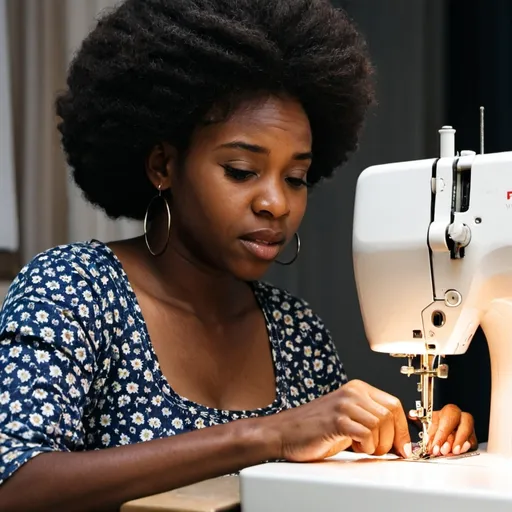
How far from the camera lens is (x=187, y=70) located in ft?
5.48

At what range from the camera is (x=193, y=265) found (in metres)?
1.79

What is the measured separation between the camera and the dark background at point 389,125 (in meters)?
2.80

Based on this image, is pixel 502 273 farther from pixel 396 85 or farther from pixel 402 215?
pixel 396 85

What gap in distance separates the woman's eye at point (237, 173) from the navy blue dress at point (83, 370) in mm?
232

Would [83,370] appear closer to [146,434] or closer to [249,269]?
[146,434]

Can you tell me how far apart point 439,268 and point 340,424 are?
0.83 feet

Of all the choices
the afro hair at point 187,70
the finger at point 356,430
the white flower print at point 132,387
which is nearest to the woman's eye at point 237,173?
the afro hair at point 187,70

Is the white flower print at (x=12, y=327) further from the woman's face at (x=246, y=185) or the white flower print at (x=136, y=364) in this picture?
the woman's face at (x=246, y=185)

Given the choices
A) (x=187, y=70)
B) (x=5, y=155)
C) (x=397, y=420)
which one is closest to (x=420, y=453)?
(x=397, y=420)

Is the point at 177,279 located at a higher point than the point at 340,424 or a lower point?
higher

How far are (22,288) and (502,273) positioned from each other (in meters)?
0.65

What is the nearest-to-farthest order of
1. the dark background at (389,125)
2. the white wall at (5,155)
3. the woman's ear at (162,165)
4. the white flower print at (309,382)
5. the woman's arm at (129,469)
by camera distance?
the woman's arm at (129,469), the woman's ear at (162,165), the white flower print at (309,382), the white wall at (5,155), the dark background at (389,125)

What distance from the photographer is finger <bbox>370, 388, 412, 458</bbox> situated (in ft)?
4.50

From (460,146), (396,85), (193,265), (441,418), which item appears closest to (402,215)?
(441,418)
